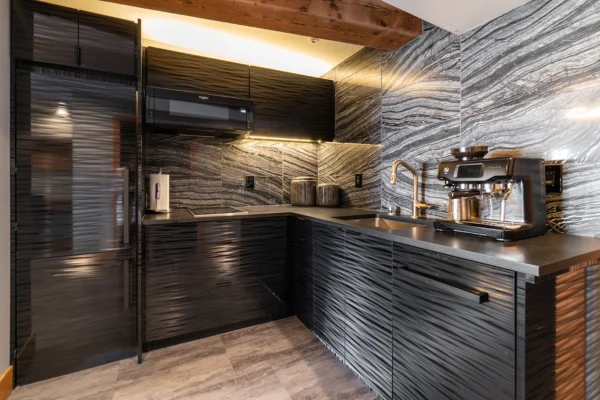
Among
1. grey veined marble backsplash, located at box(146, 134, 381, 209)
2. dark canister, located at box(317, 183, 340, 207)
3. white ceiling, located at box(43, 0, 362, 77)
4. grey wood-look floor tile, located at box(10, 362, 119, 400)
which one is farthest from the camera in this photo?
dark canister, located at box(317, 183, 340, 207)

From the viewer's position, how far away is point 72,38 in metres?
1.68

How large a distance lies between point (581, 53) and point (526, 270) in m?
1.07

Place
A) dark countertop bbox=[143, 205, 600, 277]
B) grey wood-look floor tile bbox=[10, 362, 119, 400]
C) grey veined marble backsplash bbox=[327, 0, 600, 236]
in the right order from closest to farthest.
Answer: dark countertop bbox=[143, 205, 600, 277]
grey veined marble backsplash bbox=[327, 0, 600, 236]
grey wood-look floor tile bbox=[10, 362, 119, 400]

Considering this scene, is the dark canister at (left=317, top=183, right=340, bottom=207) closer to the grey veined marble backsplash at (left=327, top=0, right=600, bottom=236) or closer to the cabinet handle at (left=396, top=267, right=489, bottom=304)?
the grey veined marble backsplash at (left=327, top=0, right=600, bottom=236)

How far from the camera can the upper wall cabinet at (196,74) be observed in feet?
6.92

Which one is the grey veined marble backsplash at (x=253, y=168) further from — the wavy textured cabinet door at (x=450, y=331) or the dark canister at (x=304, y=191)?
the wavy textured cabinet door at (x=450, y=331)

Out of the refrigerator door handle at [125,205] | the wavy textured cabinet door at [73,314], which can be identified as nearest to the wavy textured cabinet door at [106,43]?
the refrigerator door handle at [125,205]

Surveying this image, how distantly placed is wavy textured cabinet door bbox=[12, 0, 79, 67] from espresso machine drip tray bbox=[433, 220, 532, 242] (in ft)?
7.35

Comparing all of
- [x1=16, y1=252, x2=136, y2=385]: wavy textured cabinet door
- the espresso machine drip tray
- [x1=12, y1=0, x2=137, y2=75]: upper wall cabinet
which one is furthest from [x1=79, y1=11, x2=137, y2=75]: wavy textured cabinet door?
the espresso machine drip tray

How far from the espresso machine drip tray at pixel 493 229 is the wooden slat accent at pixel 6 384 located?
237 centimetres

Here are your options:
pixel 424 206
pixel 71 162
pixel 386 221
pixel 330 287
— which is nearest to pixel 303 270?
pixel 330 287

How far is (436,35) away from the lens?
1.88m

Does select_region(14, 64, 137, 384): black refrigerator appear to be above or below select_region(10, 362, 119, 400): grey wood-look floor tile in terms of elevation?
above

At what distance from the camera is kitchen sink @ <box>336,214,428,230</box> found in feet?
6.00
